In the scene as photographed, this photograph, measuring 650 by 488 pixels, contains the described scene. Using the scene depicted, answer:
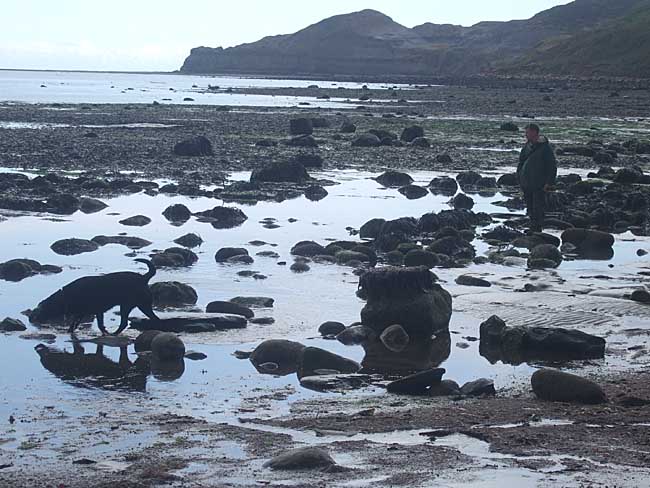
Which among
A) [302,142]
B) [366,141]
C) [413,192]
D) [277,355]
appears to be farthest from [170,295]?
[366,141]

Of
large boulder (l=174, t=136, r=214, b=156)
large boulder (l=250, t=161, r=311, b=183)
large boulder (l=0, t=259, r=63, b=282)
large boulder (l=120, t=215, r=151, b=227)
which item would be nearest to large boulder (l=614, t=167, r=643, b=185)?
large boulder (l=250, t=161, r=311, b=183)

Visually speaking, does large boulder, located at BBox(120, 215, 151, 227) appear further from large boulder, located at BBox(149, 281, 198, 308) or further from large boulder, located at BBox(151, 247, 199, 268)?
large boulder, located at BBox(149, 281, 198, 308)

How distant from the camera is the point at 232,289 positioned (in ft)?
49.9

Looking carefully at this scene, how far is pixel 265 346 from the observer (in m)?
11.6

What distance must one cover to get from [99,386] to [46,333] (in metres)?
2.29

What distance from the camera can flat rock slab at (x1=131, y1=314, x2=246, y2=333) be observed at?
12797 mm

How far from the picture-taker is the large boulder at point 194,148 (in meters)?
34.0

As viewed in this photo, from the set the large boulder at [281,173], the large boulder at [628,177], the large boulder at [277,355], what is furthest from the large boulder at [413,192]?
the large boulder at [277,355]

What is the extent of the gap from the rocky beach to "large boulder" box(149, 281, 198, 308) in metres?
0.03

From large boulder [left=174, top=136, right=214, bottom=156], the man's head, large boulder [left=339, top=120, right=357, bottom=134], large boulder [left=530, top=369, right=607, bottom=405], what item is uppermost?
the man's head

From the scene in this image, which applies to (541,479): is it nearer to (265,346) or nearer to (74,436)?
(74,436)

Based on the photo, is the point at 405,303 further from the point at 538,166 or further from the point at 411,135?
the point at 411,135

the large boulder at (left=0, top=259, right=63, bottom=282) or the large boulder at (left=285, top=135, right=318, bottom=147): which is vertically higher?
the large boulder at (left=285, top=135, right=318, bottom=147)

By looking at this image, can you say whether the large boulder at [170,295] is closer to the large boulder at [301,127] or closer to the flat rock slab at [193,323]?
the flat rock slab at [193,323]
